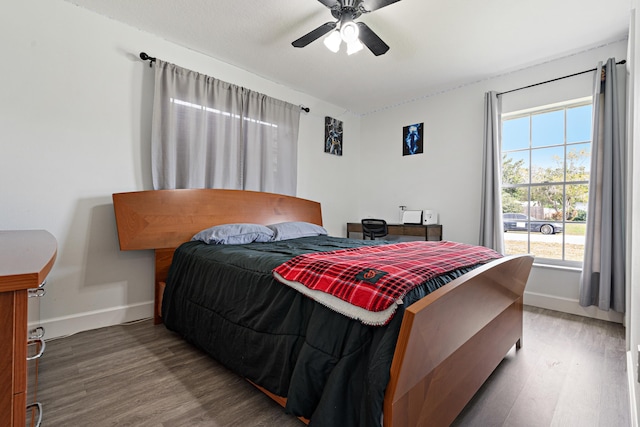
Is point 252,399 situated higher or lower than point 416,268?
lower

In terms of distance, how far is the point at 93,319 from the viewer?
242 cm

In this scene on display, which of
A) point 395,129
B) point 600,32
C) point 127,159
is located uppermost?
point 600,32

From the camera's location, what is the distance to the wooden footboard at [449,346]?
970 mm

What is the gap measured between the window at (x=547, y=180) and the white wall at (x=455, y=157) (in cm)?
20

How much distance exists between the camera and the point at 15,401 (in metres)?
0.62

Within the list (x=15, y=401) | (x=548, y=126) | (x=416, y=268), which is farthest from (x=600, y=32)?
(x=15, y=401)

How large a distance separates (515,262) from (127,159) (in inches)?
120

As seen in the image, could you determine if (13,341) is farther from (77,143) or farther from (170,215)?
(77,143)

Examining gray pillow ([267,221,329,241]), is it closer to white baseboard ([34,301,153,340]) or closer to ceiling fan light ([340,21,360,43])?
white baseboard ([34,301,153,340])

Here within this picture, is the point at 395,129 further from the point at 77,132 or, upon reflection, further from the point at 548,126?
the point at 77,132

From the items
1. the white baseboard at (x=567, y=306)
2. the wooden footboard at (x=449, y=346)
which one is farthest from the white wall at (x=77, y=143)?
the white baseboard at (x=567, y=306)

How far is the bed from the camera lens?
988 millimetres

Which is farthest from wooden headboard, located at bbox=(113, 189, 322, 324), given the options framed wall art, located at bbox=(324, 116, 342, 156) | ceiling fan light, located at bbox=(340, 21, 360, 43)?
ceiling fan light, located at bbox=(340, 21, 360, 43)

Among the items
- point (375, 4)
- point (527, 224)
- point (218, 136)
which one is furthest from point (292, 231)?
point (527, 224)
